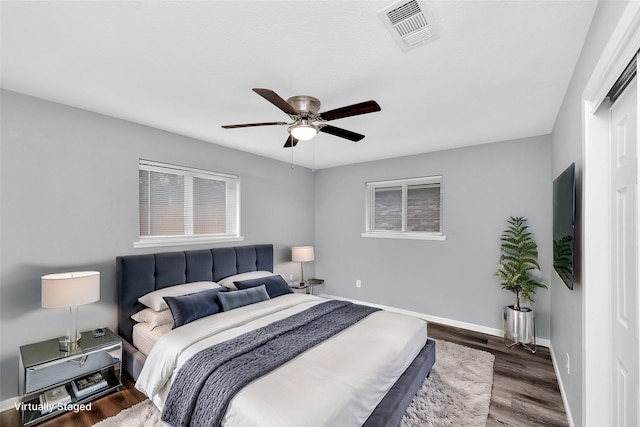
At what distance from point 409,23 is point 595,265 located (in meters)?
1.64

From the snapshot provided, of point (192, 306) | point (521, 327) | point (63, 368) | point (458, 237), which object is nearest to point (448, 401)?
point (521, 327)

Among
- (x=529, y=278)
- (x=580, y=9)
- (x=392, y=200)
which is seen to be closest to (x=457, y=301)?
(x=529, y=278)

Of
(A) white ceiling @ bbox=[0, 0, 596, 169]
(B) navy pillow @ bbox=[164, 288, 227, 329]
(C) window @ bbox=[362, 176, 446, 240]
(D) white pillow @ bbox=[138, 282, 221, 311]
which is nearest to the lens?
(A) white ceiling @ bbox=[0, 0, 596, 169]

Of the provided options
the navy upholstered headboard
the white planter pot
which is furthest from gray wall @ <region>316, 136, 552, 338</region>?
the navy upholstered headboard

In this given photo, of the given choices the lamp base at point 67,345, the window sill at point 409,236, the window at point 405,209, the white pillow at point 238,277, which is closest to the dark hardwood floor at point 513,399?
the lamp base at point 67,345

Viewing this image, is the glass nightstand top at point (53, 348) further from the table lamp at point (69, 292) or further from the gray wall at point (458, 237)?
the gray wall at point (458, 237)

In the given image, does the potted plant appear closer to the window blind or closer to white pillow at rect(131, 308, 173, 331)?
the window blind

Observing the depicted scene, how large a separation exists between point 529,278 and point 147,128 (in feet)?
15.9

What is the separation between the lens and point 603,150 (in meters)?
1.54

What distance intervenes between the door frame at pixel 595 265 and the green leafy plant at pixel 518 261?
190 centimetres

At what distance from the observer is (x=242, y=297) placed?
3.11 meters

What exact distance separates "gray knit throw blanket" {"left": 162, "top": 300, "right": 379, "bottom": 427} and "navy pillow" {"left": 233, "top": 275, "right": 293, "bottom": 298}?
1044 mm

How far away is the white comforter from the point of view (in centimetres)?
149

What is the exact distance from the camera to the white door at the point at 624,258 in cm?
120
